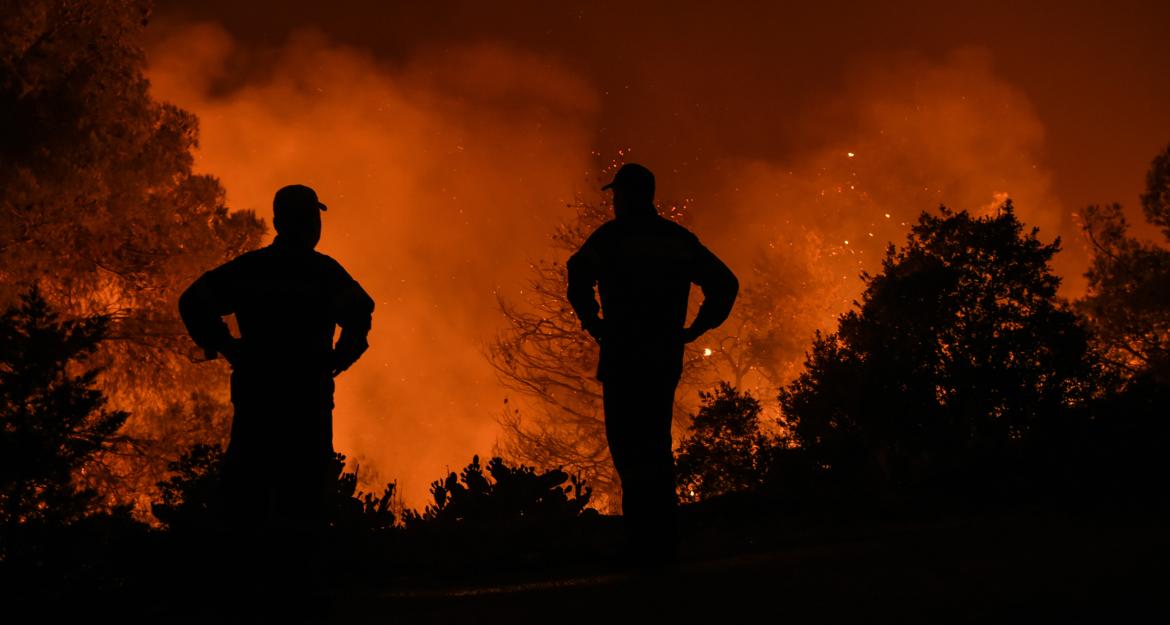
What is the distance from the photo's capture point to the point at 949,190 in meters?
55.0

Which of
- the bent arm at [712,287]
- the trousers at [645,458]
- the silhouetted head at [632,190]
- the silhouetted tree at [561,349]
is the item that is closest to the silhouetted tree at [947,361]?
the bent arm at [712,287]

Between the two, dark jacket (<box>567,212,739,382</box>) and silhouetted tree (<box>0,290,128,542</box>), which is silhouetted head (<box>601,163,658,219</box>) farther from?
silhouetted tree (<box>0,290,128,542</box>)

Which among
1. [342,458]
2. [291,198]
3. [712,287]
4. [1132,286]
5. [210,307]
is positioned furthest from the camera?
[1132,286]

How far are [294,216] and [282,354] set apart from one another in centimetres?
74

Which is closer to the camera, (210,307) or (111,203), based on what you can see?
(210,307)

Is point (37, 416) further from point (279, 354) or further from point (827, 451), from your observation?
point (827, 451)

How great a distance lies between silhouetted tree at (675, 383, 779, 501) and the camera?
10.0 m

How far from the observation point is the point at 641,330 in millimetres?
4789

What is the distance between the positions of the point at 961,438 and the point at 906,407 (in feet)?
2.16

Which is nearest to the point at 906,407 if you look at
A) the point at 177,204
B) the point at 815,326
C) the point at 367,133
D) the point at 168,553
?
the point at 168,553

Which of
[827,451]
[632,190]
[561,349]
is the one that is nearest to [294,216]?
[632,190]

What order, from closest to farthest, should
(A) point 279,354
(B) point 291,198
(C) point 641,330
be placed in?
(A) point 279,354 < (B) point 291,198 < (C) point 641,330

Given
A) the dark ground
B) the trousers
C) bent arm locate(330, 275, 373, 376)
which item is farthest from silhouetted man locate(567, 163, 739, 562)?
bent arm locate(330, 275, 373, 376)

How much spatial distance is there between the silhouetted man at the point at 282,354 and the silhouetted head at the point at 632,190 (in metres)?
1.52
